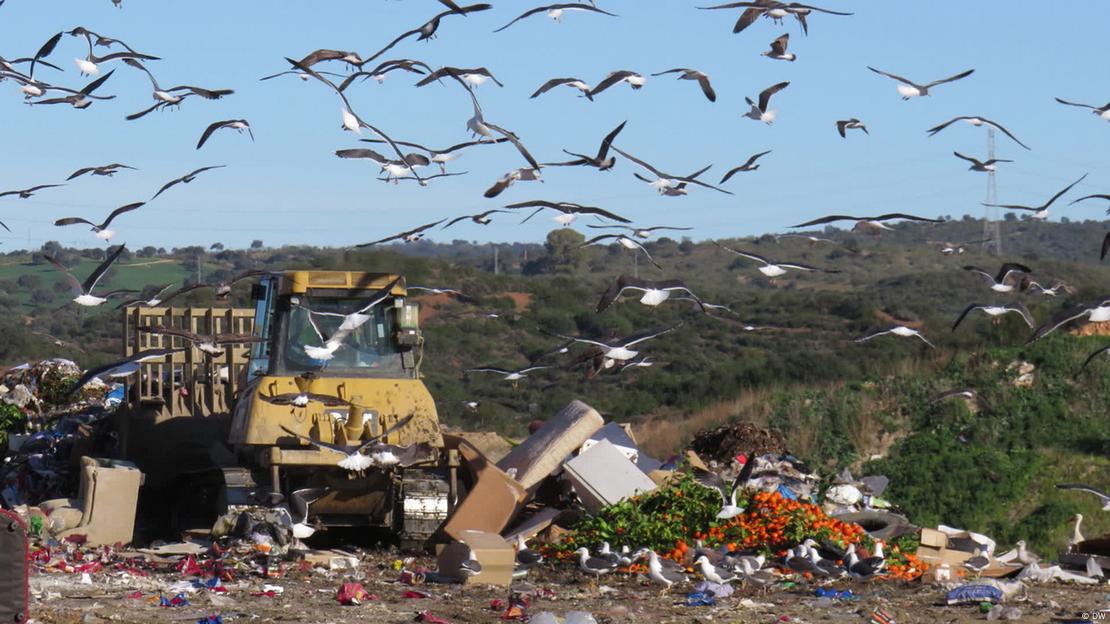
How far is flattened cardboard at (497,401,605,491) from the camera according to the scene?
46.5ft

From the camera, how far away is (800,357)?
37281 millimetres

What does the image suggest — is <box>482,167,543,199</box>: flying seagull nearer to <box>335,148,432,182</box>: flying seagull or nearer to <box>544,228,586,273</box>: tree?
<box>335,148,432,182</box>: flying seagull

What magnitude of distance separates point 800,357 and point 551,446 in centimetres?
2361

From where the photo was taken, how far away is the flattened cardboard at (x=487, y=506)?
1267 cm

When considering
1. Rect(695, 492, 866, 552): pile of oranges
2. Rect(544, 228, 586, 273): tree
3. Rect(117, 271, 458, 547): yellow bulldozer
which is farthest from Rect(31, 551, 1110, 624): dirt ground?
Rect(544, 228, 586, 273): tree

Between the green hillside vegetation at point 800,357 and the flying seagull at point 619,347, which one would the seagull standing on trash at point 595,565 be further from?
the green hillside vegetation at point 800,357

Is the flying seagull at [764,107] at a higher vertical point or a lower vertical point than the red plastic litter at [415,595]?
higher

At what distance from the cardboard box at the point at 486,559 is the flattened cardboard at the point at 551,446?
8.51 ft

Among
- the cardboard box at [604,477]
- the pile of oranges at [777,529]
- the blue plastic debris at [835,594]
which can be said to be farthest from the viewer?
the cardboard box at [604,477]

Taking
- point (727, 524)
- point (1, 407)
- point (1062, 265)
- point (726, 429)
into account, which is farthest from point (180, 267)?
point (727, 524)

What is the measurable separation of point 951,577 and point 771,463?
3872mm

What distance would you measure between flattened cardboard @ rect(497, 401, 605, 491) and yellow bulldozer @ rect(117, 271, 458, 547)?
0.93 m

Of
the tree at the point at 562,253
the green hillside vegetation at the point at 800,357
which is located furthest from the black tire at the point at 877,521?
the tree at the point at 562,253

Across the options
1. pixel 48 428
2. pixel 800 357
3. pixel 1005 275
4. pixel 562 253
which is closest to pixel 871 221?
pixel 1005 275
